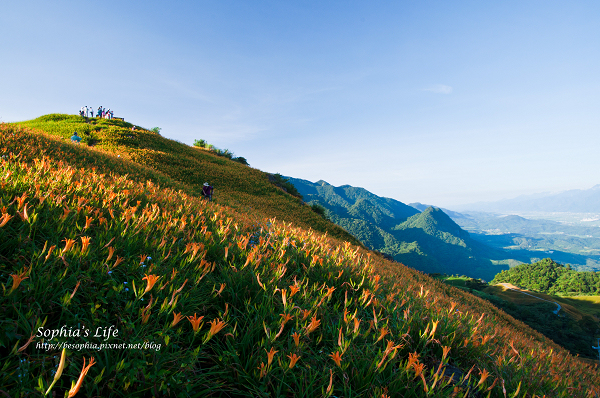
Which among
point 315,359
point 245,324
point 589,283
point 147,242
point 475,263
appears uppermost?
point 147,242

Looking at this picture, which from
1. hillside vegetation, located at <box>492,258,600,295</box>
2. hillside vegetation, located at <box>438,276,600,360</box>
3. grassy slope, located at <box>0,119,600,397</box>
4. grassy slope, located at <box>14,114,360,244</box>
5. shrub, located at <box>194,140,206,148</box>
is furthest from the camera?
hillside vegetation, located at <box>492,258,600,295</box>

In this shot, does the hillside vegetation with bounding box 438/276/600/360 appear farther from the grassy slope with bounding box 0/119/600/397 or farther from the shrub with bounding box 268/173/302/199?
the grassy slope with bounding box 0/119/600/397

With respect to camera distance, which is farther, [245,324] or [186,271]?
[186,271]

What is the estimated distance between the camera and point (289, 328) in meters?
2.22

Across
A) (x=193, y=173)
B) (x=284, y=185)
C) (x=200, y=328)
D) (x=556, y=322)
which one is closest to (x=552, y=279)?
(x=556, y=322)

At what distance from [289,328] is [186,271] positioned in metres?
1.24

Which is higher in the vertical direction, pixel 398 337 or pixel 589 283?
pixel 398 337

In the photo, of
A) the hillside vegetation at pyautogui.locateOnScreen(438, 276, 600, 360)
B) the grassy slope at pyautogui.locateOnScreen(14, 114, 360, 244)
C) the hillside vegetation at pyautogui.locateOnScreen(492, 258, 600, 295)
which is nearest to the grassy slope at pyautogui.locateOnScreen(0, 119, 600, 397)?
the grassy slope at pyautogui.locateOnScreen(14, 114, 360, 244)

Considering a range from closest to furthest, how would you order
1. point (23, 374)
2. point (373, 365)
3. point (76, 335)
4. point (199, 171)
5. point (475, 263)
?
point (23, 374) → point (76, 335) → point (373, 365) → point (199, 171) → point (475, 263)

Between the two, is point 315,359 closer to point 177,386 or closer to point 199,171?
point 177,386

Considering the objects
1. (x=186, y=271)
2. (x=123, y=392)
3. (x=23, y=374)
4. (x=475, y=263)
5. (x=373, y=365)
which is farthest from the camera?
(x=475, y=263)

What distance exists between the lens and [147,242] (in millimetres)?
2771

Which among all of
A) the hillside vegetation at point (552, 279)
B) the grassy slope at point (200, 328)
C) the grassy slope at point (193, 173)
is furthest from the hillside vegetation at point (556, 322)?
the hillside vegetation at point (552, 279)

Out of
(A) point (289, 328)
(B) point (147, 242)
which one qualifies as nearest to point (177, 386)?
(A) point (289, 328)
